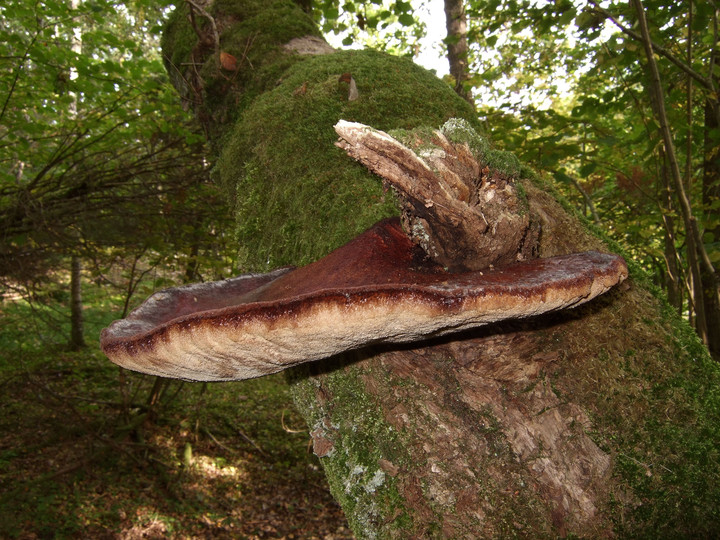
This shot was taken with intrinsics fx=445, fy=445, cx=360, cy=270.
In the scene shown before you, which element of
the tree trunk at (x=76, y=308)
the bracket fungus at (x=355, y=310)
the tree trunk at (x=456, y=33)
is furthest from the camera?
the tree trunk at (x=76, y=308)

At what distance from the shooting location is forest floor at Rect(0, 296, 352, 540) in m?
5.91

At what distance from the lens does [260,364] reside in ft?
4.03

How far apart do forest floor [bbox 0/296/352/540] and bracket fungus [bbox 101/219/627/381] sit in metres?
4.12

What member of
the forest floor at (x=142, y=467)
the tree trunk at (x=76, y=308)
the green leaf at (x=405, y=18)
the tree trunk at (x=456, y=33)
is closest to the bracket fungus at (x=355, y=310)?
the forest floor at (x=142, y=467)

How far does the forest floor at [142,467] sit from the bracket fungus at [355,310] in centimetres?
412

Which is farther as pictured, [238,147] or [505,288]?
[238,147]

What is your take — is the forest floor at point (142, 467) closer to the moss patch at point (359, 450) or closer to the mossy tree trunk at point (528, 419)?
the moss patch at point (359, 450)

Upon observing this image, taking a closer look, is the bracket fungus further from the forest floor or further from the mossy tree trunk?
the forest floor

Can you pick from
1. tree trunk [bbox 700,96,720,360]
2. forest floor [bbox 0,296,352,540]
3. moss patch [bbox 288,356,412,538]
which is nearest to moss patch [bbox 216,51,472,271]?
moss patch [bbox 288,356,412,538]

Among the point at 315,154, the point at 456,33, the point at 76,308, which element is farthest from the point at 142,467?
the point at 456,33

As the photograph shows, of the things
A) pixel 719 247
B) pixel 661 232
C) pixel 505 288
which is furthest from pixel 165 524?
pixel 661 232

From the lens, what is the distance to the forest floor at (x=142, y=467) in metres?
5.91

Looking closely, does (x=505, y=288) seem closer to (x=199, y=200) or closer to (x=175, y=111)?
(x=175, y=111)

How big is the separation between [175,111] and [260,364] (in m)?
5.19
